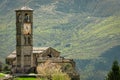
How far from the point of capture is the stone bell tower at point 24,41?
516ft

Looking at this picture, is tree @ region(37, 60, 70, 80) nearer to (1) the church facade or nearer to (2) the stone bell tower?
(1) the church facade

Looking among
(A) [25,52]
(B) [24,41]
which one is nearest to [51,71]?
(A) [25,52]

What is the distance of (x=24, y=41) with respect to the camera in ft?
522

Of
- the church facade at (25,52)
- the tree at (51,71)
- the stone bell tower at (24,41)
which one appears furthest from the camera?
the stone bell tower at (24,41)

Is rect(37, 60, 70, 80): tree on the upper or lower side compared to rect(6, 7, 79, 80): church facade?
lower

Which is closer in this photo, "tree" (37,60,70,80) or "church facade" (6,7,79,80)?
"tree" (37,60,70,80)

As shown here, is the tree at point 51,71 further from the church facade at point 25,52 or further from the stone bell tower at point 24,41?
the stone bell tower at point 24,41

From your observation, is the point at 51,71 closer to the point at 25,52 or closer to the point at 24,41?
the point at 25,52

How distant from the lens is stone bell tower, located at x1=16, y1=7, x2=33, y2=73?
157125mm

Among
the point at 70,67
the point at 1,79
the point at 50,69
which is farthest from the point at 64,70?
the point at 1,79

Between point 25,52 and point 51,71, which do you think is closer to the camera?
Answer: point 51,71

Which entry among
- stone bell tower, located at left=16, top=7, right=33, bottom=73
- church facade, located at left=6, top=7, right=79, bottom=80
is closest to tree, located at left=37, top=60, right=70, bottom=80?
church facade, located at left=6, top=7, right=79, bottom=80

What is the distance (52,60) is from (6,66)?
10.5 meters

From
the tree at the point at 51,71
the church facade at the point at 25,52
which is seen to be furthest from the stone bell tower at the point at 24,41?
the tree at the point at 51,71
